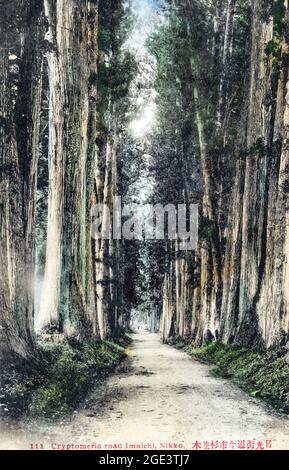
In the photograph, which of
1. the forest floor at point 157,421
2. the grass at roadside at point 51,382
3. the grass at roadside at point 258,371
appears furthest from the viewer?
the grass at roadside at point 258,371

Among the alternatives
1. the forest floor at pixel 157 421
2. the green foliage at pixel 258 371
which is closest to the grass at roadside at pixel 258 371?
the green foliage at pixel 258 371

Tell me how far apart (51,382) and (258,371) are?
3.83m

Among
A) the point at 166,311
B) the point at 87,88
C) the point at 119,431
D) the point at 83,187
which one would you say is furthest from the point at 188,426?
the point at 166,311

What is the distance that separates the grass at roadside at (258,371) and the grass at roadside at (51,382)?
2427 mm

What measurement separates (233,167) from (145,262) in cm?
1264

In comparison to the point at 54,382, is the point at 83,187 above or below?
above

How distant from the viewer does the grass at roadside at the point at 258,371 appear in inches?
287

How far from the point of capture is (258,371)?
8969mm

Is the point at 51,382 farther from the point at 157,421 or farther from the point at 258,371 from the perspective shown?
the point at 258,371

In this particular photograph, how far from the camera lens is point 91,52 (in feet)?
38.3

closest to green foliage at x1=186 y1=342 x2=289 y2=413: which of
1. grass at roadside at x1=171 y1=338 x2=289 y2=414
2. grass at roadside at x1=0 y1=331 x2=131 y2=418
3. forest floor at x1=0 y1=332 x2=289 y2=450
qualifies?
grass at roadside at x1=171 y1=338 x2=289 y2=414

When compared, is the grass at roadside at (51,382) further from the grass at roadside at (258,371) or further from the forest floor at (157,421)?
the grass at roadside at (258,371)

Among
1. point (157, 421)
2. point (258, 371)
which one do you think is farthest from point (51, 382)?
point (258, 371)

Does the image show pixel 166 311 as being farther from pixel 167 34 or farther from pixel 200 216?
pixel 167 34
